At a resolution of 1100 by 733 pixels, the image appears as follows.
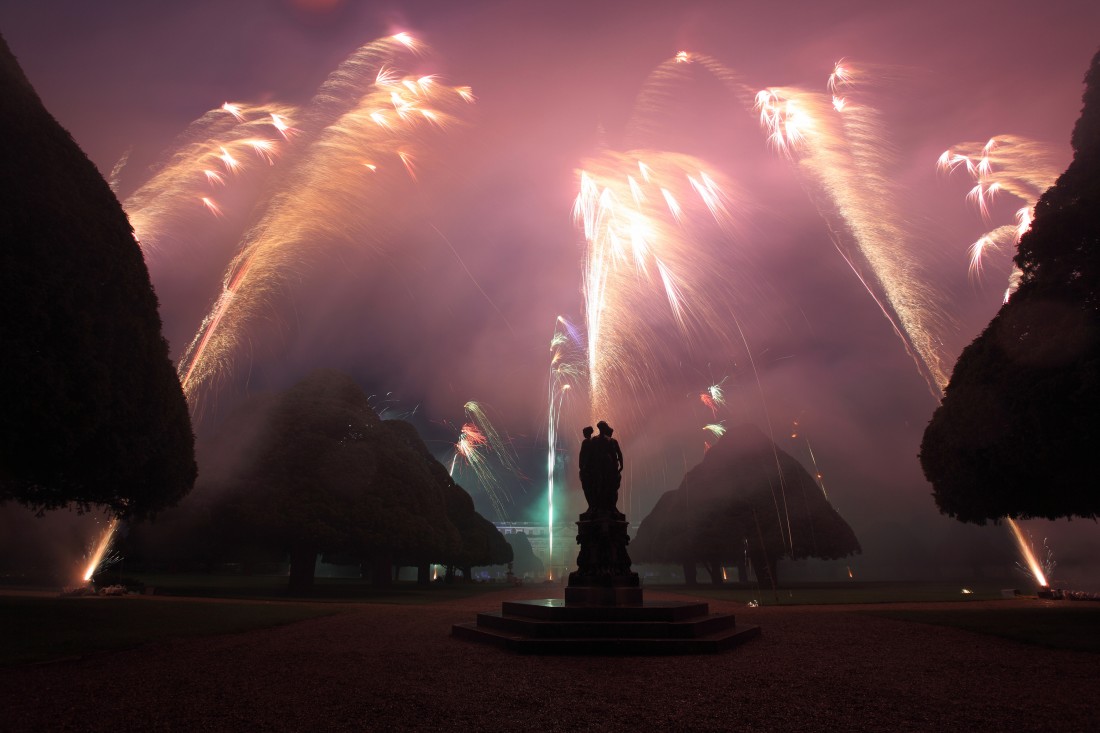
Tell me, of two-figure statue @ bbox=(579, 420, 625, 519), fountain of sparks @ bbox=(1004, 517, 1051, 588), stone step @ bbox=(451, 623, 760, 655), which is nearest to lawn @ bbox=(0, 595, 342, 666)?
stone step @ bbox=(451, 623, 760, 655)

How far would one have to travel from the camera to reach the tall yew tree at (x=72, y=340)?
13.8m

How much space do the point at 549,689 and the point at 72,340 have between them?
46.5 feet

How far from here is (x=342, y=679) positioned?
921cm

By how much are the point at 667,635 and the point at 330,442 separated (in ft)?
92.5

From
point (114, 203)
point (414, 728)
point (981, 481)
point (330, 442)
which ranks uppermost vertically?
point (114, 203)

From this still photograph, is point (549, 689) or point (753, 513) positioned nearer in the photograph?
point (549, 689)

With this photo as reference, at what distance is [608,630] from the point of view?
477 inches

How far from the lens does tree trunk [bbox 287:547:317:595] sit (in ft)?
110

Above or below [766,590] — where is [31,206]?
above

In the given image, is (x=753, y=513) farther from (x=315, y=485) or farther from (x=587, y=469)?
(x=587, y=469)

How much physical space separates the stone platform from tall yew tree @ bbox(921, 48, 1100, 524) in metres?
10.1

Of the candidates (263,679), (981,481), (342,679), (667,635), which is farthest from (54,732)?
(981,481)

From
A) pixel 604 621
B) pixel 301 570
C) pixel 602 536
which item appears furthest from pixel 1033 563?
pixel 301 570

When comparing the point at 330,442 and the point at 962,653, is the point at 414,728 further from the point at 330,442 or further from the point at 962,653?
the point at 330,442
